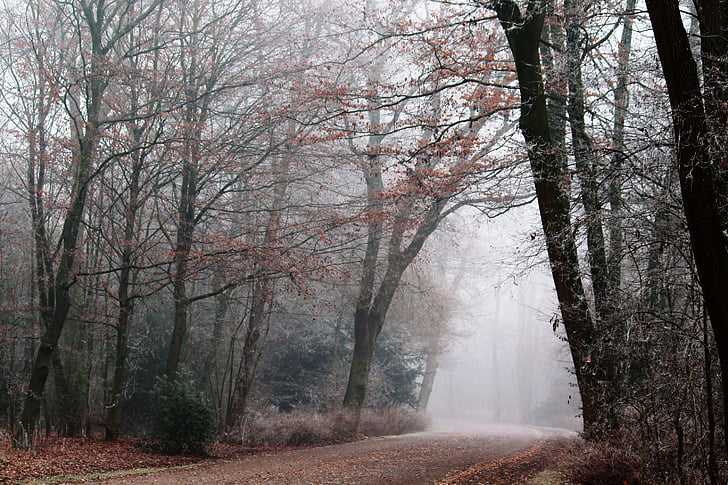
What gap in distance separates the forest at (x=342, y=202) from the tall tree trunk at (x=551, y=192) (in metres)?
0.04

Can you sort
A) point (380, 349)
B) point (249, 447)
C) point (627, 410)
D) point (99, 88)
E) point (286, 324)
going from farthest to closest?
point (380, 349) → point (286, 324) → point (249, 447) → point (99, 88) → point (627, 410)

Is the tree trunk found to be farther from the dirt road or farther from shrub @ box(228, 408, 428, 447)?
the dirt road

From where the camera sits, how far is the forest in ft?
21.9

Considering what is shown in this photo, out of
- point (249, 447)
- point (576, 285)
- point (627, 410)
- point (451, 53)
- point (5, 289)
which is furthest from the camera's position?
point (5, 289)

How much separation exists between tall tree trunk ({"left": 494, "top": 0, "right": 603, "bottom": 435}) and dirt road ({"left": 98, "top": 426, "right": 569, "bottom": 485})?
2557 millimetres

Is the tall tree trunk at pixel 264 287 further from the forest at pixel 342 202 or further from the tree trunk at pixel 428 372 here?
the tree trunk at pixel 428 372

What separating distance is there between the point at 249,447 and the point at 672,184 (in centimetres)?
1177

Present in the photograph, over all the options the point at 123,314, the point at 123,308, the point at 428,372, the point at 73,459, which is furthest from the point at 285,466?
the point at 428,372

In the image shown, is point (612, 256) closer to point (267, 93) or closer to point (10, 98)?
point (267, 93)

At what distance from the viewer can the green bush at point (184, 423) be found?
13.1m

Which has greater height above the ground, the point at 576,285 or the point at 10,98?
the point at 10,98

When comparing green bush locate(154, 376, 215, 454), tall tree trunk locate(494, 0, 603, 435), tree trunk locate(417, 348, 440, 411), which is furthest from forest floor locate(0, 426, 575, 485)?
tree trunk locate(417, 348, 440, 411)

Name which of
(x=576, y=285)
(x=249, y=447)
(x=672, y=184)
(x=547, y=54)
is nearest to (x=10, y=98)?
(x=249, y=447)

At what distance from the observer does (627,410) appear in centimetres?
779
